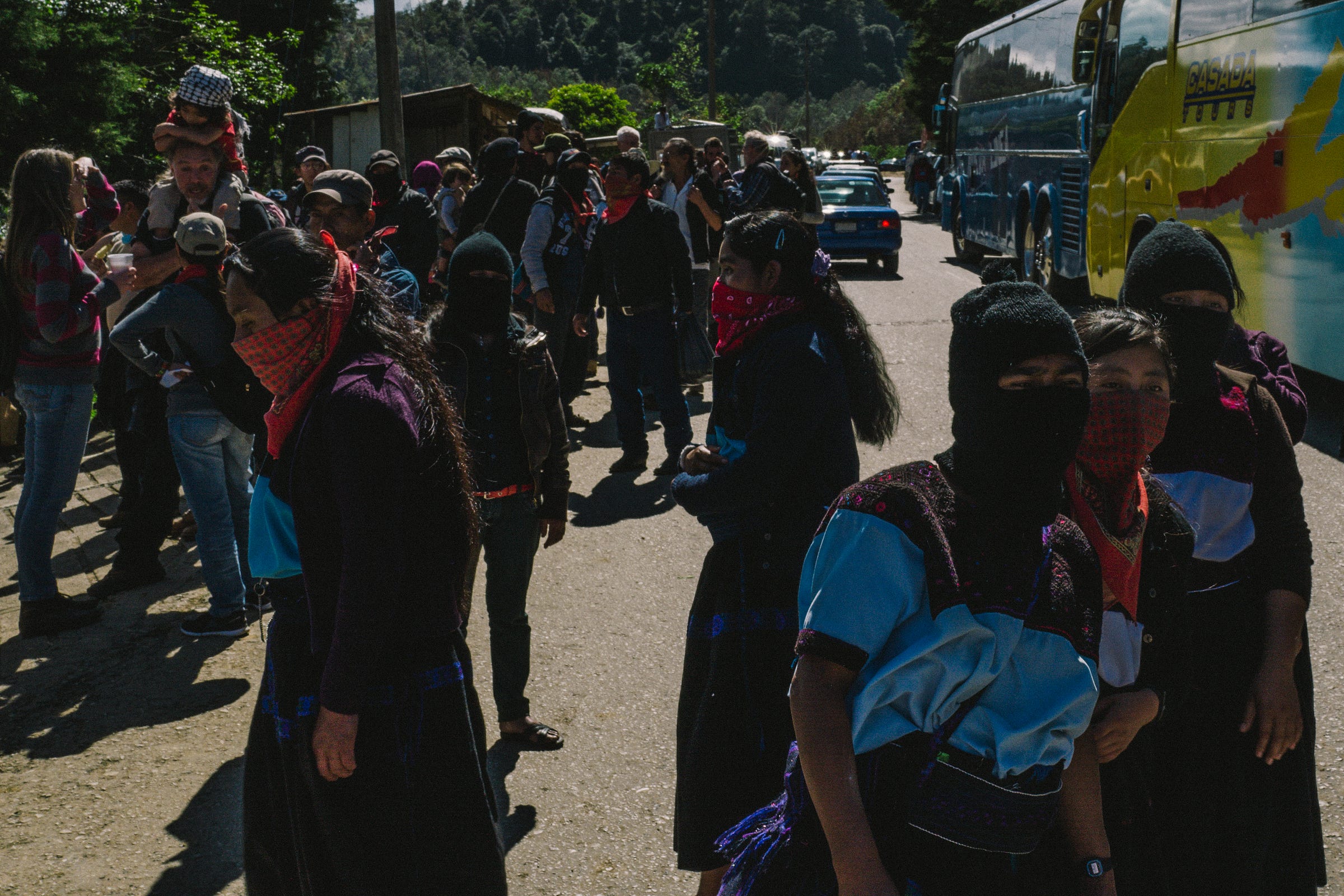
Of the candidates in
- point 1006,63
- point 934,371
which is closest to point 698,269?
point 934,371

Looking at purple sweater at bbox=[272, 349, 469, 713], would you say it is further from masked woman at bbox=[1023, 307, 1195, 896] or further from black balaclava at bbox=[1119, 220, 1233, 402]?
black balaclava at bbox=[1119, 220, 1233, 402]

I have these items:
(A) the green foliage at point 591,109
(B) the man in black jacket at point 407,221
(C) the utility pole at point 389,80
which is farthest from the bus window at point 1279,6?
(A) the green foliage at point 591,109

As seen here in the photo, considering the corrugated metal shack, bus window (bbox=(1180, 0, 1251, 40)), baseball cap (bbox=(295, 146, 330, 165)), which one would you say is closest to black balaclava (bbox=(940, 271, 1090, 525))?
bus window (bbox=(1180, 0, 1251, 40))

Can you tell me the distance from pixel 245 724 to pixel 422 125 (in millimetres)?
19321

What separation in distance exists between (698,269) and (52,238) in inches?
232

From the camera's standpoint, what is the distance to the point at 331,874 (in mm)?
2646

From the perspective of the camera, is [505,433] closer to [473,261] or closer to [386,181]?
[473,261]

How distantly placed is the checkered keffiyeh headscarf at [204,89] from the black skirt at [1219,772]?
15.4 feet

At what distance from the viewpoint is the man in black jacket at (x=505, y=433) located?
406 cm

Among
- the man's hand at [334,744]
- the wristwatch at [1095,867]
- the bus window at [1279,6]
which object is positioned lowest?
the man's hand at [334,744]

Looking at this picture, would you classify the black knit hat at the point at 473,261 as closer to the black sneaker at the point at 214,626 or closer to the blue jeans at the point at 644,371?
the black sneaker at the point at 214,626

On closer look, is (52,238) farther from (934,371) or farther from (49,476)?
(934,371)

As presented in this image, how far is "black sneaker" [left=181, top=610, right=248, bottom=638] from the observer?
17.6ft

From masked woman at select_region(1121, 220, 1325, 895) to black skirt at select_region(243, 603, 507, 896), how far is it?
1497 mm
